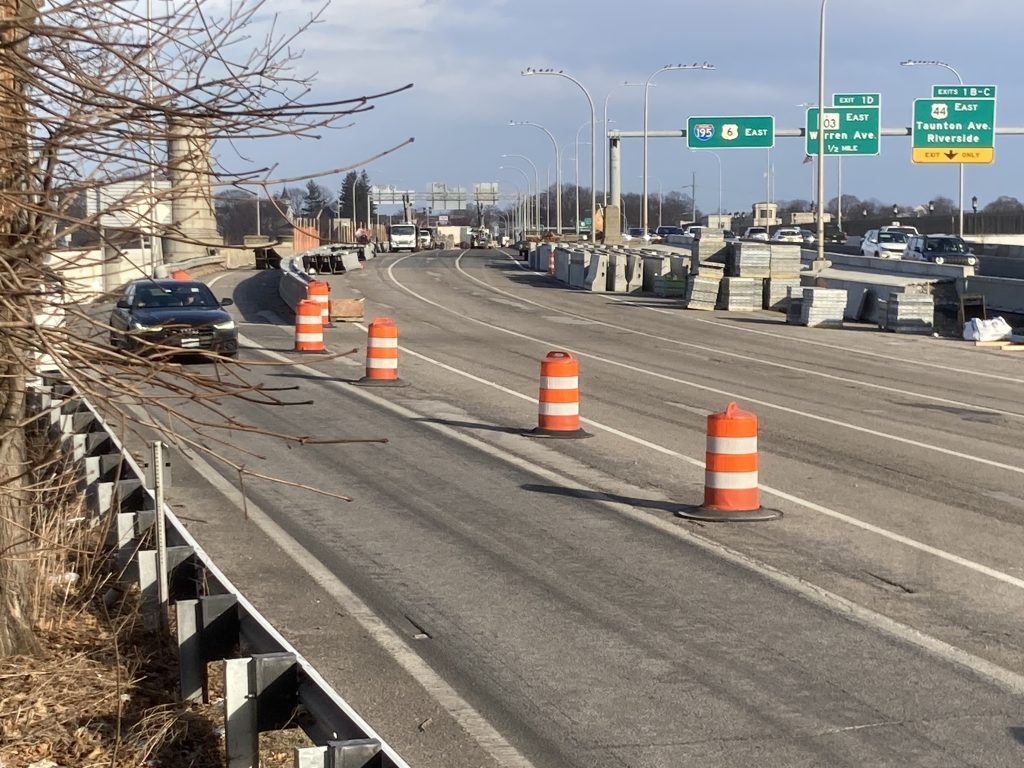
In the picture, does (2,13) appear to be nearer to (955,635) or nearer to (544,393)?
(955,635)

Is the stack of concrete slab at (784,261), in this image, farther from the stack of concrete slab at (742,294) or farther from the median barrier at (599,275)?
the median barrier at (599,275)

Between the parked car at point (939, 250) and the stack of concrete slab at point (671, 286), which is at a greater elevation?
the parked car at point (939, 250)

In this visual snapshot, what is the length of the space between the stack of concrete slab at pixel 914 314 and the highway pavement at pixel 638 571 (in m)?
11.3

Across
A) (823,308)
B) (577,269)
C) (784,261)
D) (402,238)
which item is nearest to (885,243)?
(577,269)

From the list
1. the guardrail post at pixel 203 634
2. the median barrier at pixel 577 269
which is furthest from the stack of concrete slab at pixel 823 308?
the guardrail post at pixel 203 634

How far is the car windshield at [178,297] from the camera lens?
25125mm

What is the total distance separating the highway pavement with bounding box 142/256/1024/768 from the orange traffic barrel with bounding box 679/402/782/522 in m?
0.26

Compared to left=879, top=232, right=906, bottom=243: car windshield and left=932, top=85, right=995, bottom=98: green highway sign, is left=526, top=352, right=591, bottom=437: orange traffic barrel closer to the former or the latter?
left=932, top=85, right=995, bottom=98: green highway sign

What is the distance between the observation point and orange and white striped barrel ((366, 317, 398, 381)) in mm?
21359

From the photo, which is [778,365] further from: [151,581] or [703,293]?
[151,581]

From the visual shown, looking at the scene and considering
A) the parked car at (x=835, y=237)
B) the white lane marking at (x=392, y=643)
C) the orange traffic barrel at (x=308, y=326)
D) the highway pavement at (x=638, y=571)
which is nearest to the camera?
the white lane marking at (x=392, y=643)

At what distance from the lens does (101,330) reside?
5.15 metres

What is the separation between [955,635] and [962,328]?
26.0 metres

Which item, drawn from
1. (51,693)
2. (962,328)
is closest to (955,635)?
(51,693)
